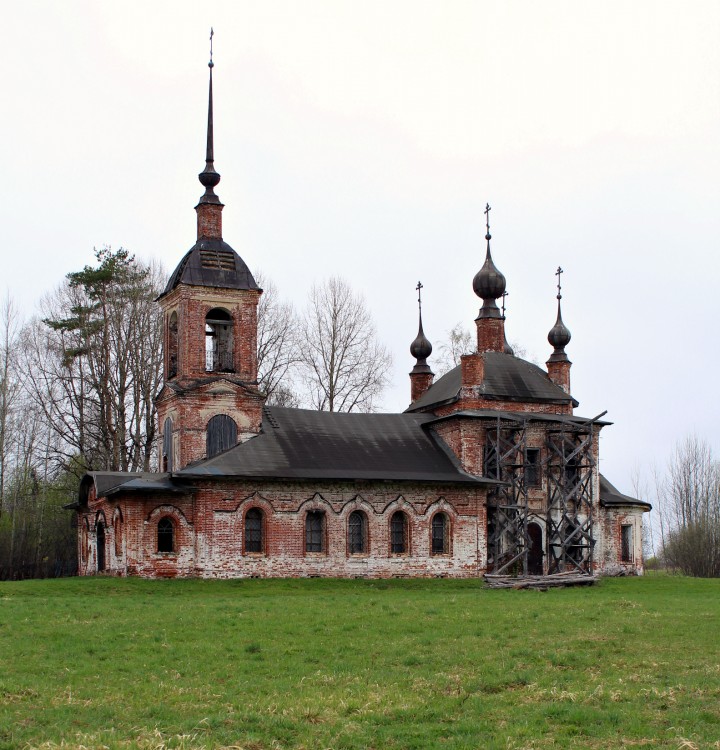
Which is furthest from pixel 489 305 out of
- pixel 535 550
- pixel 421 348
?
pixel 535 550

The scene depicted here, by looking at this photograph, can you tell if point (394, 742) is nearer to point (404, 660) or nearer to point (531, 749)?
point (531, 749)

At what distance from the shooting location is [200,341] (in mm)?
32031

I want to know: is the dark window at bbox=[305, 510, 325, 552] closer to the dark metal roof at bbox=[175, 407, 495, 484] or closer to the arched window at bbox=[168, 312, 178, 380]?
the dark metal roof at bbox=[175, 407, 495, 484]

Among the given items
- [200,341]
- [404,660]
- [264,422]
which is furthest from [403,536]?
[404,660]

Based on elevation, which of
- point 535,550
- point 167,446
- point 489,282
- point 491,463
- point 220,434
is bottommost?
point 535,550

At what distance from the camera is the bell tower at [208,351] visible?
3148 cm

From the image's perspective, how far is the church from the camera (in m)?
29.2

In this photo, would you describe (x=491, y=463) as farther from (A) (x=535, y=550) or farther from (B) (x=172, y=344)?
(B) (x=172, y=344)

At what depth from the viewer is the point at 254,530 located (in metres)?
29.9

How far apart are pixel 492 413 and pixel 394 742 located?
24.3 metres

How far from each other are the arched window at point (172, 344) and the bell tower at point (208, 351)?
31mm

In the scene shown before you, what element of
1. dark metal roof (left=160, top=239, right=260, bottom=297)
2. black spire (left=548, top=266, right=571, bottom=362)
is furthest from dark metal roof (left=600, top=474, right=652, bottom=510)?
dark metal roof (left=160, top=239, right=260, bottom=297)

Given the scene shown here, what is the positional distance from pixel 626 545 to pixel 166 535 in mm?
16488

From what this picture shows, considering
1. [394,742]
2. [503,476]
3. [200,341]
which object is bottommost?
[394,742]
